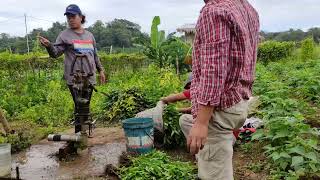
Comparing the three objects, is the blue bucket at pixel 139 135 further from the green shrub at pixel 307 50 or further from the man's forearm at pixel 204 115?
the green shrub at pixel 307 50

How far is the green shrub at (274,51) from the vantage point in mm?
22953

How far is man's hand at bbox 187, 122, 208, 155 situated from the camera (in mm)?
2355

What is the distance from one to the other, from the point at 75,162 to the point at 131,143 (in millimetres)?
755

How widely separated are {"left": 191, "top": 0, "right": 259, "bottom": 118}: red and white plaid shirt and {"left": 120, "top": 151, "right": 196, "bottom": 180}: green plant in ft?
6.10

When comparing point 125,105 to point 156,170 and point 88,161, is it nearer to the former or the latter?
point 88,161

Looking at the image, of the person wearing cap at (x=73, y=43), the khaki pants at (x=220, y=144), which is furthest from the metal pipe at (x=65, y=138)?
the khaki pants at (x=220, y=144)

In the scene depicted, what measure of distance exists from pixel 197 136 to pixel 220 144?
0.33m

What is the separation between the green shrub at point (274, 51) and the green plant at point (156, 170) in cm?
1919

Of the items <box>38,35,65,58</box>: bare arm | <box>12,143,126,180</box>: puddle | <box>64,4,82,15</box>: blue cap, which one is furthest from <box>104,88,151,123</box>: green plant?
<box>64,4,82,15</box>: blue cap

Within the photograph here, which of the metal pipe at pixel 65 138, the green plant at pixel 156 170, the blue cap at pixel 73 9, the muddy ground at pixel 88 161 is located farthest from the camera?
the blue cap at pixel 73 9

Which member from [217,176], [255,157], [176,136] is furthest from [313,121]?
[217,176]

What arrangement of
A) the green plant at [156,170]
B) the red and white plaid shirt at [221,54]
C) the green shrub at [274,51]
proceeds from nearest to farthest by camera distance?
1. the red and white plaid shirt at [221,54]
2. the green plant at [156,170]
3. the green shrub at [274,51]

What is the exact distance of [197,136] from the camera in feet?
7.75

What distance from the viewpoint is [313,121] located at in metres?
6.47
